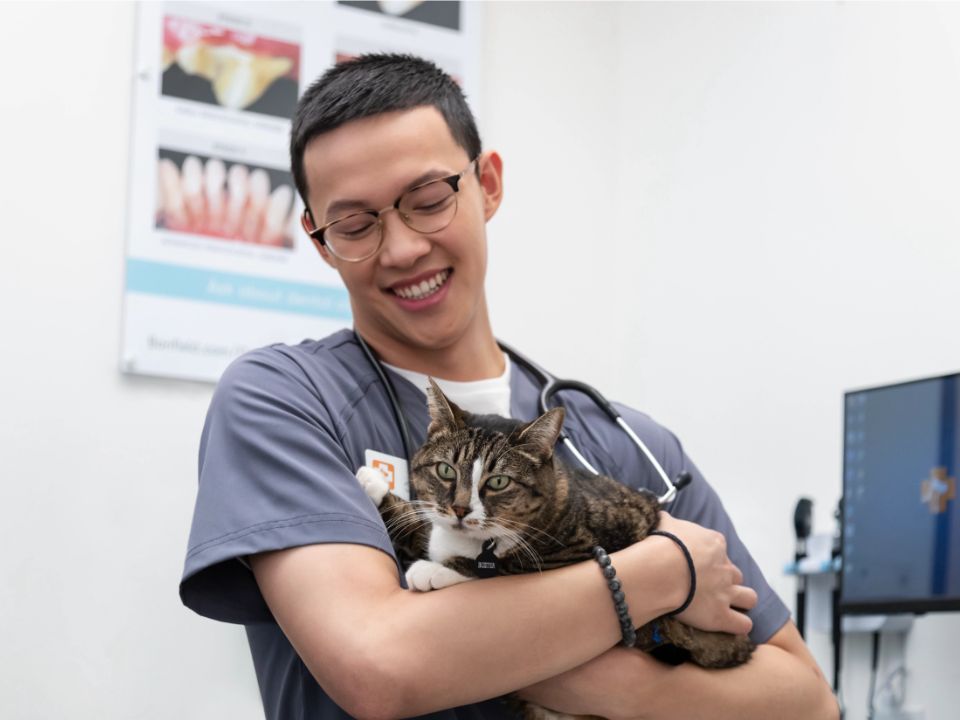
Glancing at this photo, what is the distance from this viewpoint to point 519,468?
1.30 m

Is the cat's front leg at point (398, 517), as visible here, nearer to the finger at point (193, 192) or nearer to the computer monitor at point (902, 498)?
the computer monitor at point (902, 498)

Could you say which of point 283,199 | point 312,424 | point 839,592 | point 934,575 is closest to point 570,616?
point 312,424

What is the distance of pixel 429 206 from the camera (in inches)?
57.1

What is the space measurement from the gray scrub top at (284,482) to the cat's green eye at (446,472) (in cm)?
10

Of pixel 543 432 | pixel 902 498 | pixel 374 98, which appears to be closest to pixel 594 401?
pixel 543 432

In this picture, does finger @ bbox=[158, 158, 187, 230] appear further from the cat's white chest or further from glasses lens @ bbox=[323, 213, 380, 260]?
the cat's white chest

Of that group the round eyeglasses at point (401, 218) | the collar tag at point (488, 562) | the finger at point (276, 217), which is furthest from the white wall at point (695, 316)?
the collar tag at point (488, 562)

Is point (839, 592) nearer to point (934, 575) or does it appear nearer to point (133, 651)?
point (934, 575)

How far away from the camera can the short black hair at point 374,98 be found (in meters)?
1.44

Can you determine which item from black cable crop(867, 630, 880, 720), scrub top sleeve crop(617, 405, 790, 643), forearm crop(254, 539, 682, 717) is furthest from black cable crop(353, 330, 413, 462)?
black cable crop(867, 630, 880, 720)

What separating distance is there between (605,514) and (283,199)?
1.70 meters

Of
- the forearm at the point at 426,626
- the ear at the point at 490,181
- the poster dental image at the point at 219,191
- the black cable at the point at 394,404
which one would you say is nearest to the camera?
the forearm at the point at 426,626

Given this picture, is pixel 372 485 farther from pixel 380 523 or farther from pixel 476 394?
pixel 476 394

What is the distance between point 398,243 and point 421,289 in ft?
0.30
